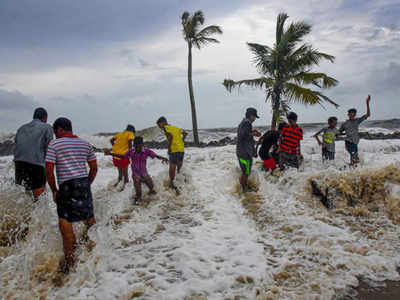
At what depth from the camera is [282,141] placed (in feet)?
23.9

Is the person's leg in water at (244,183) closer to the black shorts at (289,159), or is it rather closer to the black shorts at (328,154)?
the black shorts at (289,159)

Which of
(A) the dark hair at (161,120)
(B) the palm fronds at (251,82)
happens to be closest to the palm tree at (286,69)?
(B) the palm fronds at (251,82)

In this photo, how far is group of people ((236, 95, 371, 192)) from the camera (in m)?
6.66

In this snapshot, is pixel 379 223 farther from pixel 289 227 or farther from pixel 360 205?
pixel 289 227

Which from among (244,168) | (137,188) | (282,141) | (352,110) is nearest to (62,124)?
(137,188)

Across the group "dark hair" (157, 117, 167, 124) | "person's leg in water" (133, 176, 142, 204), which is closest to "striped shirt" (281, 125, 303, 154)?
"dark hair" (157, 117, 167, 124)

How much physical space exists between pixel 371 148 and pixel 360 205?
9.01 meters

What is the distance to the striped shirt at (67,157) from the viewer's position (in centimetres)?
332

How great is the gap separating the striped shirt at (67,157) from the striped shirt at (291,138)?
528cm

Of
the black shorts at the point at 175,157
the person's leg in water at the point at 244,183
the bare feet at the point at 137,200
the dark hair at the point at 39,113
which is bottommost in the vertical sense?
the bare feet at the point at 137,200

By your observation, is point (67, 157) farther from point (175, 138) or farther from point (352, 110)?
point (352, 110)

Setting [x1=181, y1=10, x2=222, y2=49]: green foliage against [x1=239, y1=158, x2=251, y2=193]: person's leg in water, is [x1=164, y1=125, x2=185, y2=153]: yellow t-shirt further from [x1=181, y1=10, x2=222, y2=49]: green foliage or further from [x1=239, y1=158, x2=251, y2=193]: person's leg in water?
[x1=181, y1=10, x2=222, y2=49]: green foliage

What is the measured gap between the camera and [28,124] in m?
4.61

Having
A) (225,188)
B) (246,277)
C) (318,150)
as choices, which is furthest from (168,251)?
(318,150)
